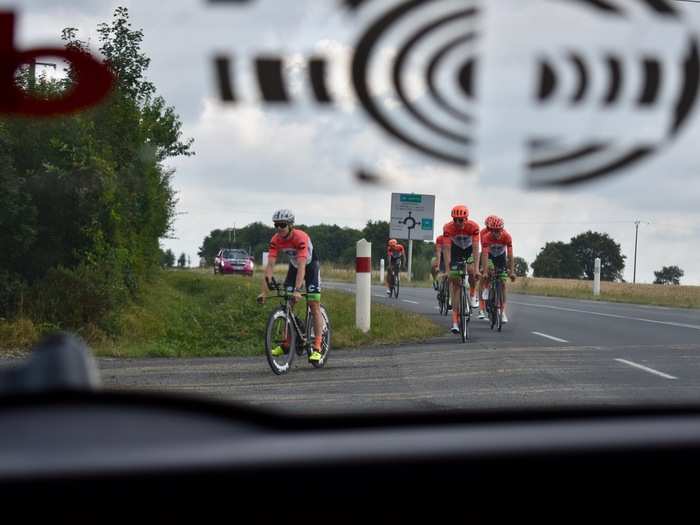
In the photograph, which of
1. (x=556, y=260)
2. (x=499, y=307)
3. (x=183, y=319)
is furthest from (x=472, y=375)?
(x=556, y=260)

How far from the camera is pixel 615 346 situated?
12562 mm

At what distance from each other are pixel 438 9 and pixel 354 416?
0.50 m

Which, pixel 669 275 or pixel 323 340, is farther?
pixel 323 340

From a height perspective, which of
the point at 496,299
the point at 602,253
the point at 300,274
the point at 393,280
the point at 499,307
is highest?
the point at 602,253

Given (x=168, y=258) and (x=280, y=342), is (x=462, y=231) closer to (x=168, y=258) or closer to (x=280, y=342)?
(x=168, y=258)

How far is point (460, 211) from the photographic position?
1548 millimetres


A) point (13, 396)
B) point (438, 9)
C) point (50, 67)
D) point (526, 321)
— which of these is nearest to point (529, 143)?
point (438, 9)

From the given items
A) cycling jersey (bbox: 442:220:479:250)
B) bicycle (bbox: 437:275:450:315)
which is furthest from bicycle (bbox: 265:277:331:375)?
bicycle (bbox: 437:275:450:315)

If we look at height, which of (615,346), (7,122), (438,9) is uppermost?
(438,9)

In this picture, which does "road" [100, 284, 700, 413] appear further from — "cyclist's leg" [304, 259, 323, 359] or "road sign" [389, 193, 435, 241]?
"road sign" [389, 193, 435, 241]

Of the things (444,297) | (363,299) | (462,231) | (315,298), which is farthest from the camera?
(444,297)

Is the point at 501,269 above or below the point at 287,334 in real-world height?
above

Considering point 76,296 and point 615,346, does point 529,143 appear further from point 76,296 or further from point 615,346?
point 615,346

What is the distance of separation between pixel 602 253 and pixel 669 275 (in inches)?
4.4
